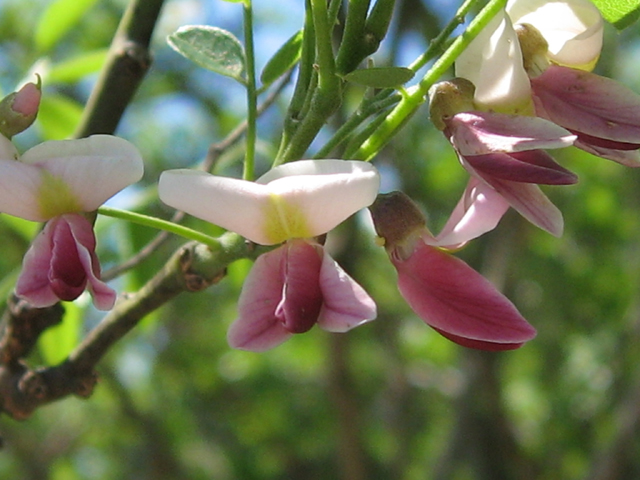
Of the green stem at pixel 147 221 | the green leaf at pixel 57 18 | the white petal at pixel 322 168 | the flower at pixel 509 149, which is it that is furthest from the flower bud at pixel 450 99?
the green leaf at pixel 57 18

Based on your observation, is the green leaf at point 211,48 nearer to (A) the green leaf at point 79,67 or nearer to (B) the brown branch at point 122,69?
(B) the brown branch at point 122,69

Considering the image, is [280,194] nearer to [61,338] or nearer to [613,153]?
[613,153]

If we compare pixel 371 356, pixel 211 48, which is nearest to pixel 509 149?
pixel 211 48

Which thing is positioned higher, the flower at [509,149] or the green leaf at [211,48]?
the flower at [509,149]

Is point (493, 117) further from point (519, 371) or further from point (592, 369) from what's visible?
point (519, 371)

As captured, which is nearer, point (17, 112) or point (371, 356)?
point (17, 112)
